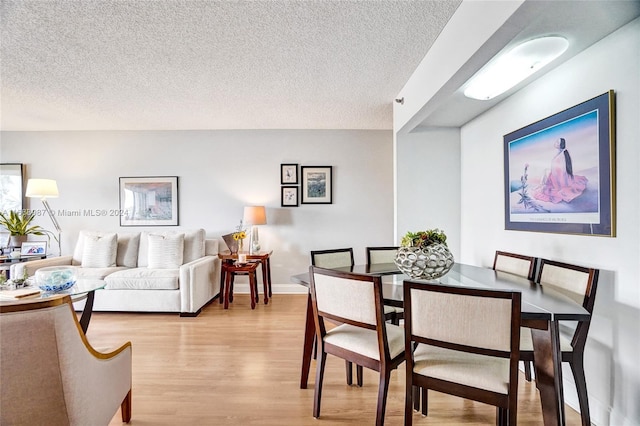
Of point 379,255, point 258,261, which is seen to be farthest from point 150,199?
point 379,255

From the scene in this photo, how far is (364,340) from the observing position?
1.73m

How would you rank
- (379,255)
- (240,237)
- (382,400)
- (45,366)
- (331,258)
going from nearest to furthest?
(45,366)
(382,400)
(331,258)
(379,255)
(240,237)

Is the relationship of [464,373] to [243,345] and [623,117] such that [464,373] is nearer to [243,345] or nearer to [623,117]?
[623,117]

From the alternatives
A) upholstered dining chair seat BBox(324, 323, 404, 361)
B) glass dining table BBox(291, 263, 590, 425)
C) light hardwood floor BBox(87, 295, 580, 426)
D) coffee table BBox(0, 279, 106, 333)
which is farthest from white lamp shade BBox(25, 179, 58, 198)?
glass dining table BBox(291, 263, 590, 425)

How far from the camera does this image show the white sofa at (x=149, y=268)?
361 centimetres

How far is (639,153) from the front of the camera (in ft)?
4.97

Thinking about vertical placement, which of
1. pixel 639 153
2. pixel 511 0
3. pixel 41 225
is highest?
pixel 511 0

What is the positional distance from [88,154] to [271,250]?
312 cm

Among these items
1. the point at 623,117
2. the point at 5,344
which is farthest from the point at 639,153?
the point at 5,344

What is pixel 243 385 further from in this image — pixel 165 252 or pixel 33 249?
pixel 33 249

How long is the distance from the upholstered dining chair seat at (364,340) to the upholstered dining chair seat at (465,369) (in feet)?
0.44

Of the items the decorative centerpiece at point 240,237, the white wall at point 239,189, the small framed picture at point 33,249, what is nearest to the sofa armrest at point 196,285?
the decorative centerpiece at point 240,237

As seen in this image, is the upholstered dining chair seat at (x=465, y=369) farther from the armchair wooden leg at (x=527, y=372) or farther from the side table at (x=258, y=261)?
the side table at (x=258, y=261)

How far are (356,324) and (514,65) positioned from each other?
183 cm
